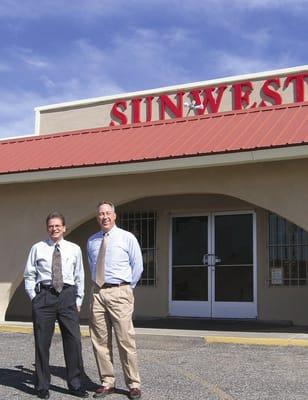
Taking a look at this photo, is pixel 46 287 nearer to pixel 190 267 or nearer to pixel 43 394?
pixel 43 394

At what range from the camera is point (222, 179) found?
10523 millimetres

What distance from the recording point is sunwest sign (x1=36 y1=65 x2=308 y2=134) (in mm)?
14508

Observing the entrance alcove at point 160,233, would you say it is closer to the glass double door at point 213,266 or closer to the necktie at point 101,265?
the glass double door at point 213,266

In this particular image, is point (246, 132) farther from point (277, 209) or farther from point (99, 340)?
point (99, 340)

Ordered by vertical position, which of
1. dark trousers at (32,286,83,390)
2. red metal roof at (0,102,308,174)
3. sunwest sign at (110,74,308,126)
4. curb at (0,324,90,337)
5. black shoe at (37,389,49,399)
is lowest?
black shoe at (37,389,49,399)

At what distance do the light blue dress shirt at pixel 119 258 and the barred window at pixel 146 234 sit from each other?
7.60 meters

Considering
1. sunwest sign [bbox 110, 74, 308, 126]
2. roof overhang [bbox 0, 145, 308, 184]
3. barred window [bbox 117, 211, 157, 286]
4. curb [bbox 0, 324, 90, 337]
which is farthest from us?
sunwest sign [bbox 110, 74, 308, 126]

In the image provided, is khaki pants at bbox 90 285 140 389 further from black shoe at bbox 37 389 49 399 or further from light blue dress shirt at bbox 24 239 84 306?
black shoe at bbox 37 389 49 399

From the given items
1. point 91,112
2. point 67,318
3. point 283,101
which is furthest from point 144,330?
point 91,112

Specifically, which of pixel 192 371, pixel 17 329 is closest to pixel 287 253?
pixel 17 329

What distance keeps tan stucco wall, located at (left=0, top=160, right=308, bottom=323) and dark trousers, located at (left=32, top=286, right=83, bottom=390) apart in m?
4.94

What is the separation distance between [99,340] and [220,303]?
7.27m

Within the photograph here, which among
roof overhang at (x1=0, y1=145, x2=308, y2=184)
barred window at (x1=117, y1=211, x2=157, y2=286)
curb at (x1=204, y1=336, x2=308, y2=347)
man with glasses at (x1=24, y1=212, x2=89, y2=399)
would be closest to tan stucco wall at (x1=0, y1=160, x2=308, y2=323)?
barred window at (x1=117, y1=211, x2=157, y2=286)

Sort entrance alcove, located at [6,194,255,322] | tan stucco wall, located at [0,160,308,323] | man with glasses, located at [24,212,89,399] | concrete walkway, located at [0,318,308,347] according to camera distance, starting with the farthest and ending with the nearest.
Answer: entrance alcove, located at [6,194,255,322]
tan stucco wall, located at [0,160,308,323]
concrete walkway, located at [0,318,308,347]
man with glasses, located at [24,212,89,399]
